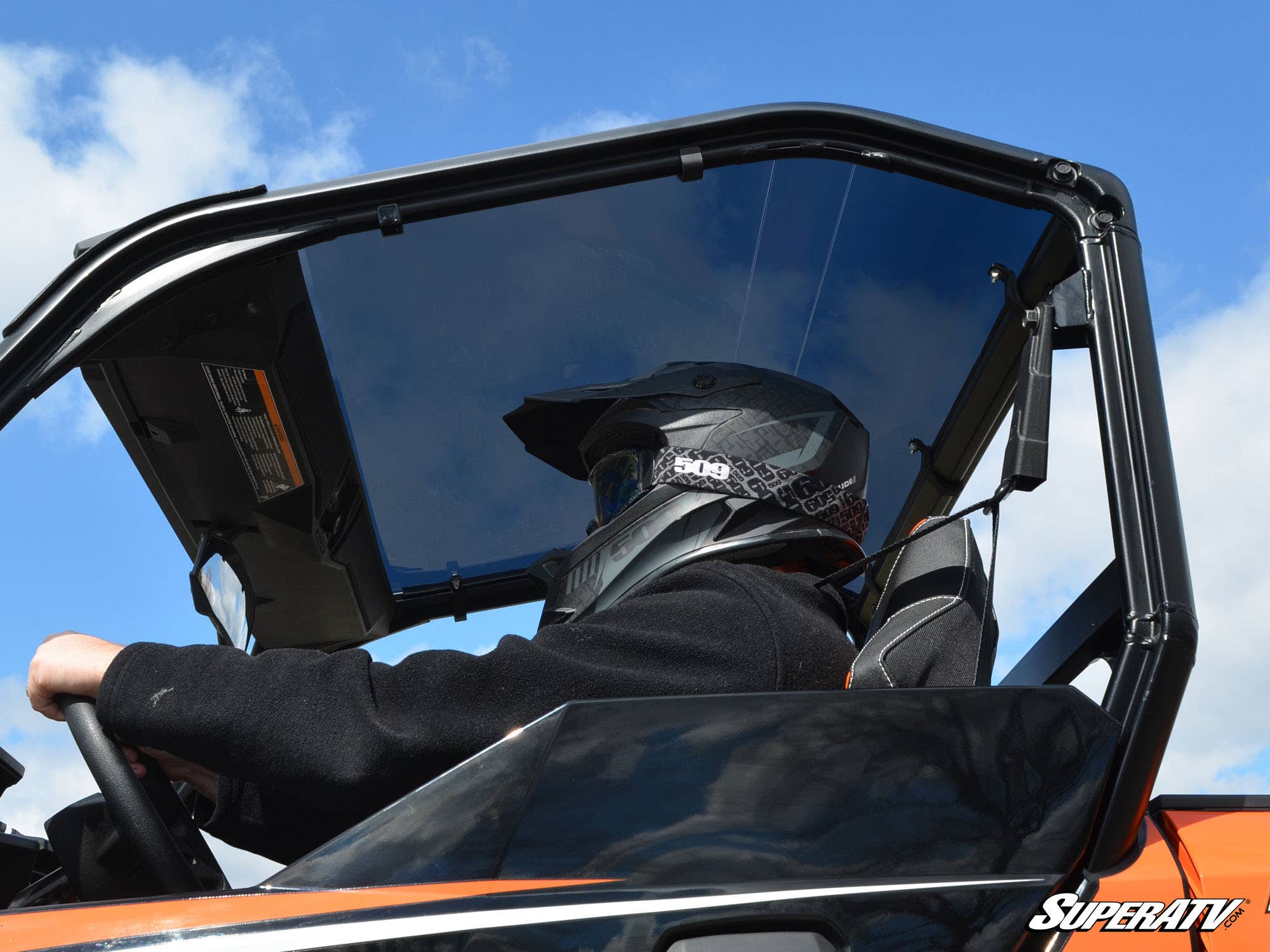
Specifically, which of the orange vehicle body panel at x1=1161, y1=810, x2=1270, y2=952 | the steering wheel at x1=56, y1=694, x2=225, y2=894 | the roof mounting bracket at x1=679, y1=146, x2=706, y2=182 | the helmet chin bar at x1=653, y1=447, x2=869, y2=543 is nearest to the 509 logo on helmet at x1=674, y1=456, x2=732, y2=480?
the helmet chin bar at x1=653, y1=447, x2=869, y2=543

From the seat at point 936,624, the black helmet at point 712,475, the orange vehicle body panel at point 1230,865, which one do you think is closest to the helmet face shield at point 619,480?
the black helmet at point 712,475

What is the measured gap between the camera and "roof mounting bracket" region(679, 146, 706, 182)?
2010mm

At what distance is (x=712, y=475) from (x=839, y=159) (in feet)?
2.22

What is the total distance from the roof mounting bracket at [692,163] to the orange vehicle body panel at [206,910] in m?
1.15

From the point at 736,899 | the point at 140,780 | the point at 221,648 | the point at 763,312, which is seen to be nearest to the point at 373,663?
the point at 221,648

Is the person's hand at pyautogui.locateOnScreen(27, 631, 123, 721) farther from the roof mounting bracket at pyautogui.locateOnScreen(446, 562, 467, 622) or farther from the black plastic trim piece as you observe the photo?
the black plastic trim piece

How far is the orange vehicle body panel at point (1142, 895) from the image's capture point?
149 cm

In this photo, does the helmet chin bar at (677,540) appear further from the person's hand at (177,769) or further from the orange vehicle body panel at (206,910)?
the orange vehicle body panel at (206,910)

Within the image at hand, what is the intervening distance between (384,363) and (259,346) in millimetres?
250

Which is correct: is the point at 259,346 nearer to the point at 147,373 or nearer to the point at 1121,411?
the point at 147,373

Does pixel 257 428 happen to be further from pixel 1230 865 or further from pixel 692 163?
pixel 1230 865

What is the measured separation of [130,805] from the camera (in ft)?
5.91

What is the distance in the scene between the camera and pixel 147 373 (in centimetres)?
220

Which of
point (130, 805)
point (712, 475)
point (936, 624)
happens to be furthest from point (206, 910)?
point (712, 475)
